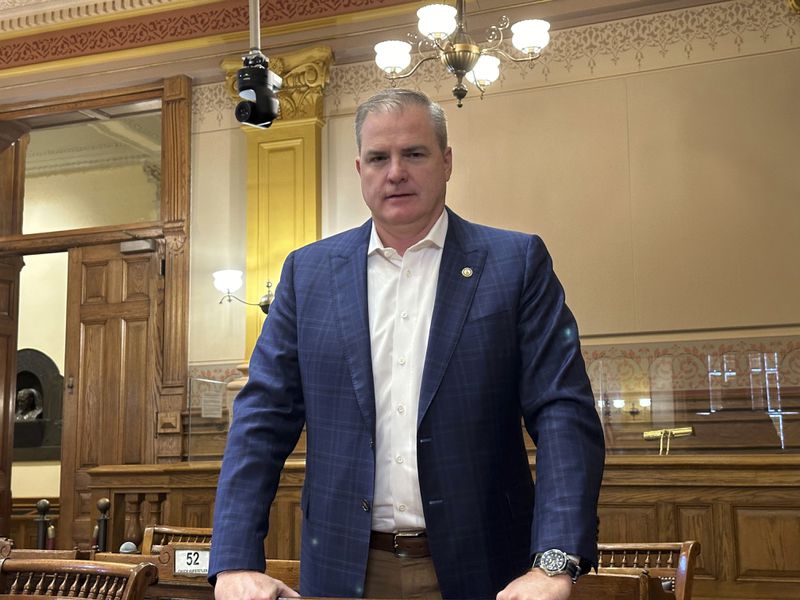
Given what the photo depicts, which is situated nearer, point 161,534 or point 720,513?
point 161,534

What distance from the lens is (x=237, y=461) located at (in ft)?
5.80

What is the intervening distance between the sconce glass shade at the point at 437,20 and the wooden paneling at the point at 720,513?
2.51 m

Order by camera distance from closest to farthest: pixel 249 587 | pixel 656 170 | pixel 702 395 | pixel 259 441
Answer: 1. pixel 249 587
2. pixel 259 441
3. pixel 702 395
4. pixel 656 170

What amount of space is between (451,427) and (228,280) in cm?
659

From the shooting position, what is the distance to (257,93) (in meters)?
3.54

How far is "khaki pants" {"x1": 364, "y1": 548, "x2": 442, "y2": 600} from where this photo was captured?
1681 millimetres

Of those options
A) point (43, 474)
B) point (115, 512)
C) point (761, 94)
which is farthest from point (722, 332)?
point (43, 474)

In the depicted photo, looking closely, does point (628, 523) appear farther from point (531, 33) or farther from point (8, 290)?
point (8, 290)

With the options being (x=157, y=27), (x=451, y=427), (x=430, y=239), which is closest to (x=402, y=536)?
(x=451, y=427)

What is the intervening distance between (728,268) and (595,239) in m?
0.95

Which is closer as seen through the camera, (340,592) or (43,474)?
(340,592)

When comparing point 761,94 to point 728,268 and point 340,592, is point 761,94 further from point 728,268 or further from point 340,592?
point 340,592

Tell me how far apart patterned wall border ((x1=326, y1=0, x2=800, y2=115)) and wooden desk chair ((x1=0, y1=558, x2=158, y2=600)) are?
6263mm

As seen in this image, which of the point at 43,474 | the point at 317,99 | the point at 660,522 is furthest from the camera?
the point at 43,474
